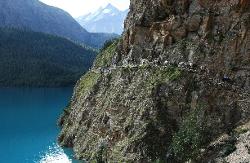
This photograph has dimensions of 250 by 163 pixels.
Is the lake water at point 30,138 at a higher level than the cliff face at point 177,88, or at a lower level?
lower

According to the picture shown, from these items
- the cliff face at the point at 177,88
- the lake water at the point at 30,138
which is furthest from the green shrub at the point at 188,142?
the lake water at the point at 30,138

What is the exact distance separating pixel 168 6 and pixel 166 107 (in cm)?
2550

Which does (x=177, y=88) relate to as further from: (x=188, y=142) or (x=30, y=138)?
(x=30, y=138)

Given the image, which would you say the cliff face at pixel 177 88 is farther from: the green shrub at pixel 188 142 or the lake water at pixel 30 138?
the lake water at pixel 30 138

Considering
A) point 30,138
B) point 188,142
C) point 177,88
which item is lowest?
point 30,138

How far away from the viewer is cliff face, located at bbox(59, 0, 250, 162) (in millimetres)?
84938

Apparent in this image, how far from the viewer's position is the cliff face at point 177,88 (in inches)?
3344

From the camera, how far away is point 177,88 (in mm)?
91750

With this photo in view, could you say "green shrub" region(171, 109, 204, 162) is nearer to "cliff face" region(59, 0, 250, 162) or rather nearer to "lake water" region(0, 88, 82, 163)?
"cliff face" region(59, 0, 250, 162)

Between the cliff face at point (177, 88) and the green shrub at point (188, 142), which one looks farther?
the cliff face at point (177, 88)

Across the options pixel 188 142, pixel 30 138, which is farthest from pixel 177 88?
pixel 30 138

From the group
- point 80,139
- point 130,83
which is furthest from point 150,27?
point 80,139

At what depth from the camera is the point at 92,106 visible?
4796 inches

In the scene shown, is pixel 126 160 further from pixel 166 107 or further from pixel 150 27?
pixel 150 27
